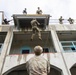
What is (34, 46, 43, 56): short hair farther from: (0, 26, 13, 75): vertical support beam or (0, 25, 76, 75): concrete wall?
(0, 26, 13, 75): vertical support beam

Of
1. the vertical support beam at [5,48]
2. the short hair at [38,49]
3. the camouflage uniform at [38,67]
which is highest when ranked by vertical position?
the vertical support beam at [5,48]

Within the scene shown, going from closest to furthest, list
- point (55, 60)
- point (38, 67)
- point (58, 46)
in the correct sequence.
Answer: point (38, 67) → point (55, 60) → point (58, 46)

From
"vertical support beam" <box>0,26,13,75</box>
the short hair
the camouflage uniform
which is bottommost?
the camouflage uniform

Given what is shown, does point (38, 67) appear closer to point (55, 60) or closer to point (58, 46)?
point (55, 60)

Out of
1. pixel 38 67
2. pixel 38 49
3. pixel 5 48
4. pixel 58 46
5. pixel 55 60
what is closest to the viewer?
pixel 38 67

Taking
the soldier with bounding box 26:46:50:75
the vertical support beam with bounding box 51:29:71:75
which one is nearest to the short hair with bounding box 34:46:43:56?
the soldier with bounding box 26:46:50:75

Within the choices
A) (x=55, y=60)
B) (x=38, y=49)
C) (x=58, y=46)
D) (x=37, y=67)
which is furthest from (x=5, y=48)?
(x=37, y=67)

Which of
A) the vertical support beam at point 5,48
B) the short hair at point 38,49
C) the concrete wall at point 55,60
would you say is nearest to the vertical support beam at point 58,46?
the concrete wall at point 55,60

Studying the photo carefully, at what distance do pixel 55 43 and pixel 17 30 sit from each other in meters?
3.22

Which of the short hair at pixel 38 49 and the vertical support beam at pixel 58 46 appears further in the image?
the vertical support beam at pixel 58 46

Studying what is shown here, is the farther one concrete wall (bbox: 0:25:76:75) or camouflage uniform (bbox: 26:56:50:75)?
concrete wall (bbox: 0:25:76:75)

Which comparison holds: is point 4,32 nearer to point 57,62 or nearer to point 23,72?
point 23,72

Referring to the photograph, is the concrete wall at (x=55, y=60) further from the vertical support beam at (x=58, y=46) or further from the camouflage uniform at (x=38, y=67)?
the camouflage uniform at (x=38, y=67)

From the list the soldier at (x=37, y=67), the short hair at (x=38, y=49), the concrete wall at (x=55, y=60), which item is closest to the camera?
the soldier at (x=37, y=67)
